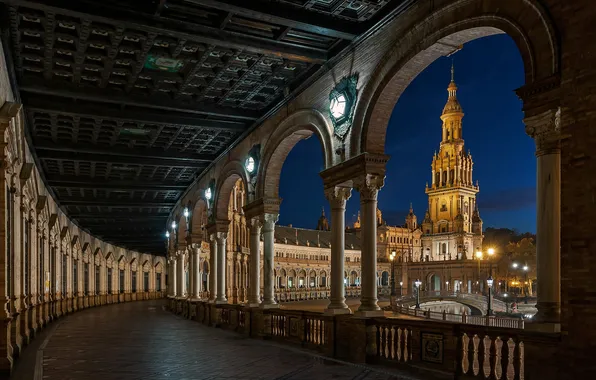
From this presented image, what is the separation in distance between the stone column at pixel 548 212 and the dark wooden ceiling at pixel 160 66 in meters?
4.18

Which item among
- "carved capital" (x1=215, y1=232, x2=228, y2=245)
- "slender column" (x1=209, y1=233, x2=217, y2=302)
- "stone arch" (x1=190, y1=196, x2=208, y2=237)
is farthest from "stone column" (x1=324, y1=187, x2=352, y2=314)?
"stone arch" (x1=190, y1=196, x2=208, y2=237)

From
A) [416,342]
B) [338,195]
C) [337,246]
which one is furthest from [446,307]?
[416,342]

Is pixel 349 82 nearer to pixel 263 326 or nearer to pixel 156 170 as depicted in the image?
pixel 263 326

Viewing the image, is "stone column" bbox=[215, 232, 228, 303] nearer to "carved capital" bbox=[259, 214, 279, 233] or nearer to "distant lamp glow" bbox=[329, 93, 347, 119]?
"carved capital" bbox=[259, 214, 279, 233]

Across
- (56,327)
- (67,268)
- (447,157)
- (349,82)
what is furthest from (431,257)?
(349,82)

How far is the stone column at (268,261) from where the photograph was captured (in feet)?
58.9

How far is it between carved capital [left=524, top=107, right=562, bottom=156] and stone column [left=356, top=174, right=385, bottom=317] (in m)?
4.63

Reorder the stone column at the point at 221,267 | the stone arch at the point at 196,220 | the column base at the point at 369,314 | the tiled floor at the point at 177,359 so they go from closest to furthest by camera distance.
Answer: the tiled floor at the point at 177,359, the column base at the point at 369,314, the stone column at the point at 221,267, the stone arch at the point at 196,220

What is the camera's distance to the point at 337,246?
46.0 ft

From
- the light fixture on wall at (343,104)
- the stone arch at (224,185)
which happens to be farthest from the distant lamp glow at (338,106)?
the stone arch at (224,185)

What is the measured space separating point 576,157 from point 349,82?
6.35 m

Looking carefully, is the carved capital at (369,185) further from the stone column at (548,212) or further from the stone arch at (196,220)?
the stone arch at (196,220)

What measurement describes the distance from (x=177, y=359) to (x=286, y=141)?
23.1 ft

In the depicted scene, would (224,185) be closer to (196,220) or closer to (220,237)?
(220,237)
